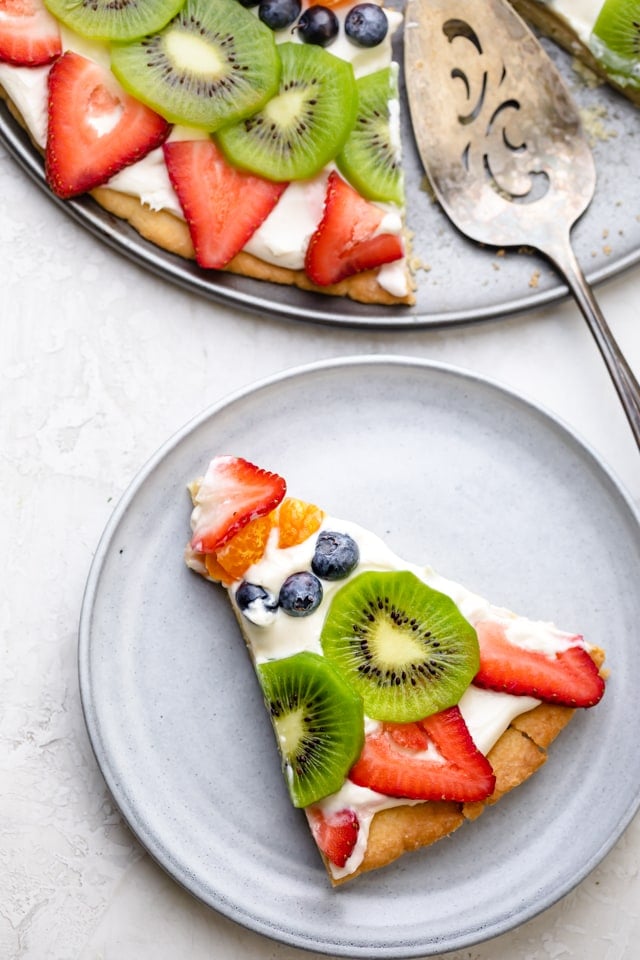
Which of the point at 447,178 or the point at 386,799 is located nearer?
the point at 386,799

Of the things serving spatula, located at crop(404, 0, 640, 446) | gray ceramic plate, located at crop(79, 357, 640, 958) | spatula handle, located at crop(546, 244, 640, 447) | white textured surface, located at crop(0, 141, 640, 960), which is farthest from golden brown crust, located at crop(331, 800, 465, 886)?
serving spatula, located at crop(404, 0, 640, 446)

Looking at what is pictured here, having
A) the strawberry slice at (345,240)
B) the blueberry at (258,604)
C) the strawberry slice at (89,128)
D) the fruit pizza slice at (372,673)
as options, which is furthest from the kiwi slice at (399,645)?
the strawberry slice at (89,128)

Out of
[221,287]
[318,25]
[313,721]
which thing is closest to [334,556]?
[313,721]

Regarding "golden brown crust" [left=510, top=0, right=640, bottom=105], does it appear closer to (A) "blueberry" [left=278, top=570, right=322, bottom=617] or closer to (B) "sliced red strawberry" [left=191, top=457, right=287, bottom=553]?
(B) "sliced red strawberry" [left=191, top=457, right=287, bottom=553]

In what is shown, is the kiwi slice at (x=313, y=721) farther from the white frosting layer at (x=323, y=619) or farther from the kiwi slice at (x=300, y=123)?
the kiwi slice at (x=300, y=123)

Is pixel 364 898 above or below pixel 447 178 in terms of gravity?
below

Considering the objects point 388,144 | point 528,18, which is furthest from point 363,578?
point 528,18

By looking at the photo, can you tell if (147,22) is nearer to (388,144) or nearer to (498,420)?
(388,144)
